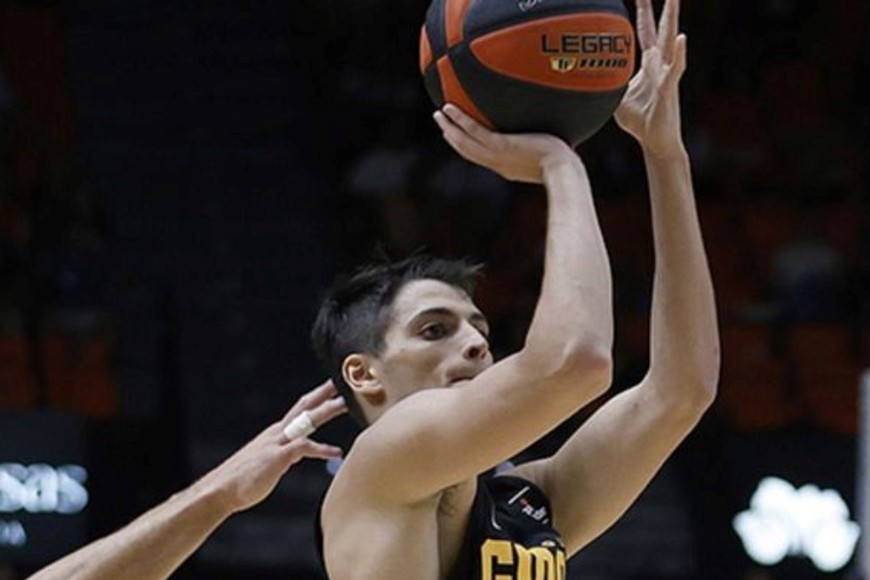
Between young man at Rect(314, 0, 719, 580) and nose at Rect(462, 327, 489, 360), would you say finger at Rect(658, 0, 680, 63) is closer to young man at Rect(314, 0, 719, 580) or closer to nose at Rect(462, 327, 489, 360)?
young man at Rect(314, 0, 719, 580)

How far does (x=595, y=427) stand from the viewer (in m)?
3.67

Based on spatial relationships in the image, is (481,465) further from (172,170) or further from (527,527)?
(172,170)

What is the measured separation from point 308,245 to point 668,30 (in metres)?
7.45

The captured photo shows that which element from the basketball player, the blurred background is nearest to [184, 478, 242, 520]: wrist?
the basketball player

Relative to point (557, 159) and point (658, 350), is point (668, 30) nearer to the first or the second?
point (557, 159)

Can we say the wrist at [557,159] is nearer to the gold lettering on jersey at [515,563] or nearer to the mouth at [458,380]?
the mouth at [458,380]

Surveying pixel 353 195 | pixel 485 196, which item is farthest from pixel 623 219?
pixel 353 195

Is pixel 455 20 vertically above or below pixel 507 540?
above

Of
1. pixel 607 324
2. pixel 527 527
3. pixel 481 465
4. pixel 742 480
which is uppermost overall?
pixel 607 324

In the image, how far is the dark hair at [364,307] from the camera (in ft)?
11.3

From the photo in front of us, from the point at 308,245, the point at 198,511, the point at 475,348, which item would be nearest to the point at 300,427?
the point at 198,511

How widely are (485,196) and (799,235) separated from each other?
1439 mm

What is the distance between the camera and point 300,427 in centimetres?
347

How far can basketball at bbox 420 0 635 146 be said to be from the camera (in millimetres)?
3061
